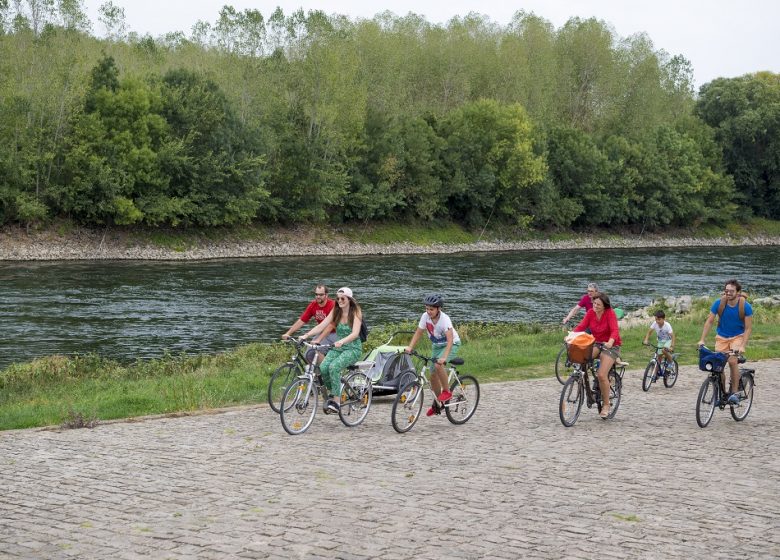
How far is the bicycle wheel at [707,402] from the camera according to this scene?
1509cm

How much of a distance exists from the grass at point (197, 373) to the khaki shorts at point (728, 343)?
20.0 ft

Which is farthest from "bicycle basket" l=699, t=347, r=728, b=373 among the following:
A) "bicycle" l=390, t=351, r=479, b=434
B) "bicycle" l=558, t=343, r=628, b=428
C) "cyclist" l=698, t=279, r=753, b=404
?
"bicycle" l=390, t=351, r=479, b=434

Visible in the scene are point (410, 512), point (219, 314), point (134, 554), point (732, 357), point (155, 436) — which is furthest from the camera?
point (219, 314)

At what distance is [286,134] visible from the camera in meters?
77.1

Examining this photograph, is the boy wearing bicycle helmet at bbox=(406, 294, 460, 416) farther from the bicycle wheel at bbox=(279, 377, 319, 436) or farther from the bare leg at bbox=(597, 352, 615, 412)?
the bare leg at bbox=(597, 352, 615, 412)

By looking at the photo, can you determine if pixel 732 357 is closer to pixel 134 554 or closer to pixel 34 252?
pixel 134 554

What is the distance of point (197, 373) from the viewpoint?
21422 millimetres

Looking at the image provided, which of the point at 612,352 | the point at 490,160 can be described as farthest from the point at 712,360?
the point at 490,160

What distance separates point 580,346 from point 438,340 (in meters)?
2.14

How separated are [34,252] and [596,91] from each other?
7327 centimetres

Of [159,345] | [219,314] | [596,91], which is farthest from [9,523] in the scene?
[596,91]

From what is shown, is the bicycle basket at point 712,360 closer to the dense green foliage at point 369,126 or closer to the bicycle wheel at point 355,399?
the bicycle wheel at point 355,399

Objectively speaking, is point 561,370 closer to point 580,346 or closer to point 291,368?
point 580,346

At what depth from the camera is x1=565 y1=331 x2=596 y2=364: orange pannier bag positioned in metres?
14.6
